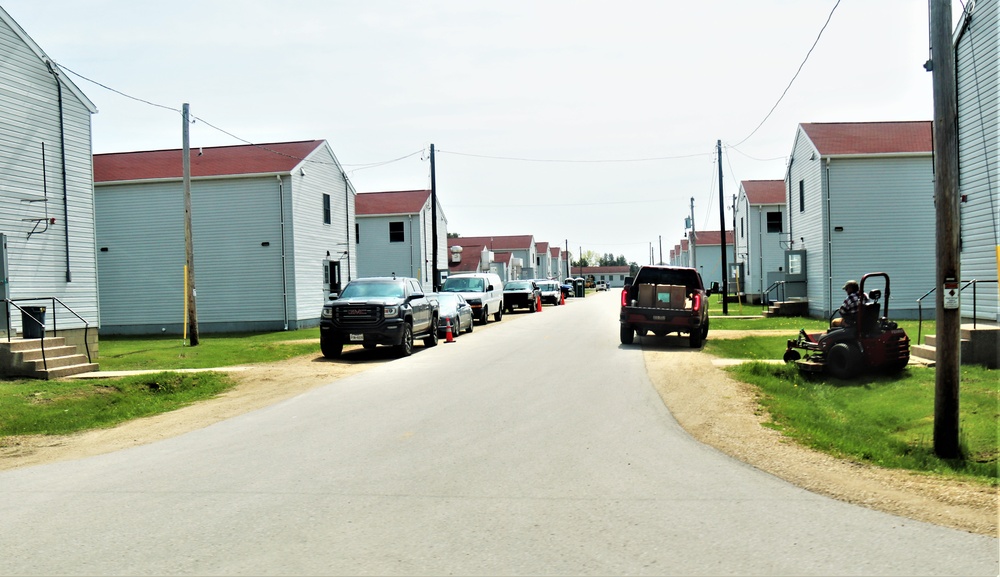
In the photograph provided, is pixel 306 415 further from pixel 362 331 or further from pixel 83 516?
pixel 362 331

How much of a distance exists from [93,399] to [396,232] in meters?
35.6

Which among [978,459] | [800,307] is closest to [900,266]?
[800,307]

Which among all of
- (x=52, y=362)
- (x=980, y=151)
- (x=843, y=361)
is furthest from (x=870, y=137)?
(x=52, y=362)

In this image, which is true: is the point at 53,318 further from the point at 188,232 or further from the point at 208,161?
the point at 208,161

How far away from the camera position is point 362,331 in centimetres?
1916

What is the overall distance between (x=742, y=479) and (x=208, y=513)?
4678mm

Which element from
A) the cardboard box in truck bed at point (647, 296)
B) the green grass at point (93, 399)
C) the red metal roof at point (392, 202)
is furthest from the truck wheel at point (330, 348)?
the red metal roof at point (392, 202)

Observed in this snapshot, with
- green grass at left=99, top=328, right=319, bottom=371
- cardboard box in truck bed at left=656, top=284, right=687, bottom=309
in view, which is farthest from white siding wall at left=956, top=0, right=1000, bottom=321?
green grass at left=99, top=328, right=319, bottom=371

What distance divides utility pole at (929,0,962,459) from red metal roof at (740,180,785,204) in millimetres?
39419

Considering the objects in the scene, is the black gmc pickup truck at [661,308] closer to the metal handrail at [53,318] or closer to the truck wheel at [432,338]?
the truck wheel at [432,338]

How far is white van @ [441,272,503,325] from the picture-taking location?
111 ft

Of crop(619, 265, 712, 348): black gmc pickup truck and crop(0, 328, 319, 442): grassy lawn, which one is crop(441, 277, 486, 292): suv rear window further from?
crop(0, 328, 319, 442): grassy lawn

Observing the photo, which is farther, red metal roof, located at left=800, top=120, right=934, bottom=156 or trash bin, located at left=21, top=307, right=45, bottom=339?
red metal roof, located at left=800, top=120, right=934, bottom=156

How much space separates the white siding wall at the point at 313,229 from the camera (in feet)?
103
